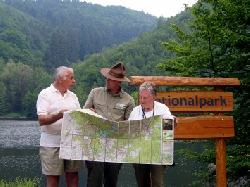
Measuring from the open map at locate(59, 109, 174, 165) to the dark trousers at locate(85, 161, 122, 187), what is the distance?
9.0 inches

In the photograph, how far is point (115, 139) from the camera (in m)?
4.35

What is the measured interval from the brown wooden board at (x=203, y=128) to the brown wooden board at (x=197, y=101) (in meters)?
0.13

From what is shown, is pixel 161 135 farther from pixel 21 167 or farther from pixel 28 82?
pixel 28 82

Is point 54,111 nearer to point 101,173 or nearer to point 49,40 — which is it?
point 101,173

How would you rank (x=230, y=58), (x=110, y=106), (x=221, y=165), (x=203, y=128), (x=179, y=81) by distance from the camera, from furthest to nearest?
(x=230, y=58) → (x=221, y=165) → (x=203, y=128) → (x=179, y=81) → (x=110, y=106)

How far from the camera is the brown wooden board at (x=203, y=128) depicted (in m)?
5.50

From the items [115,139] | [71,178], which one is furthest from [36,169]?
[115,139]

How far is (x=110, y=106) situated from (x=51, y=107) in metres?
0.63

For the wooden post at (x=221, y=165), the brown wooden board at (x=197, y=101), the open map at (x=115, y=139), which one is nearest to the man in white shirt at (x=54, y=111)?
the open map at (x=115, y=139)

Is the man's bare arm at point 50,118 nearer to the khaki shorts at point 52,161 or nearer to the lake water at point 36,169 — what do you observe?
the khaki shorts at point 52,161

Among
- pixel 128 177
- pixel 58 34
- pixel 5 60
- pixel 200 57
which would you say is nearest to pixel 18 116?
pixel 5 60

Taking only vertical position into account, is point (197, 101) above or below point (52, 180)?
above

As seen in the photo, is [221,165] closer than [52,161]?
No

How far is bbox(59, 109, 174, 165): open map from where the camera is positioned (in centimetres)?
421
